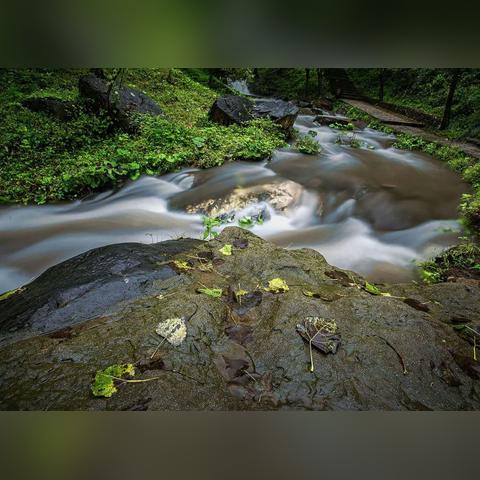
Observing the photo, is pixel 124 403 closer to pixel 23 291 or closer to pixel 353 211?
pixel 23 291

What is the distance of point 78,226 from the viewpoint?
6102 millimetres

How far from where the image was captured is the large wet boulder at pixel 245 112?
11.1 m

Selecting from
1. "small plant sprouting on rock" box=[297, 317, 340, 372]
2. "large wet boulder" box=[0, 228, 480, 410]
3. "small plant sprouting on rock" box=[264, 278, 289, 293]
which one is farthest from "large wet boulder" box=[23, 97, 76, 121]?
"small plant sprouting on rock" box=[297, 317, 340, 372]

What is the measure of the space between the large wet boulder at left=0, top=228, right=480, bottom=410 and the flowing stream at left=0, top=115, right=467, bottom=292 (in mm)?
2034

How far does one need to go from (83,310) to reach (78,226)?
4000 mm

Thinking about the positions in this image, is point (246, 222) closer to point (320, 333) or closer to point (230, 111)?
point (320, 333)

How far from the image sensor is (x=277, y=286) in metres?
2.84

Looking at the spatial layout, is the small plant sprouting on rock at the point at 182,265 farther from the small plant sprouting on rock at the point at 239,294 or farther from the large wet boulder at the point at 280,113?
the large wet boulder at the point at 280,113

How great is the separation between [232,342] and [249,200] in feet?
15.3

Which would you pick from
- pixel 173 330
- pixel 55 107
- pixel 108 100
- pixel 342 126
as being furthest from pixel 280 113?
pixel 173 330

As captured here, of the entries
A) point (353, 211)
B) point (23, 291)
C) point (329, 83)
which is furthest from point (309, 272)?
point (329, 83)

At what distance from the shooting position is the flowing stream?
5.18 metres

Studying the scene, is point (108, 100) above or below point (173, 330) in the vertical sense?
above

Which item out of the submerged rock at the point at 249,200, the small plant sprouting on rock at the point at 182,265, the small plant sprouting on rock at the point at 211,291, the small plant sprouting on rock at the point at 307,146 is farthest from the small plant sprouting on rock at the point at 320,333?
the small plant sprouting on rock at the point at 307,146
